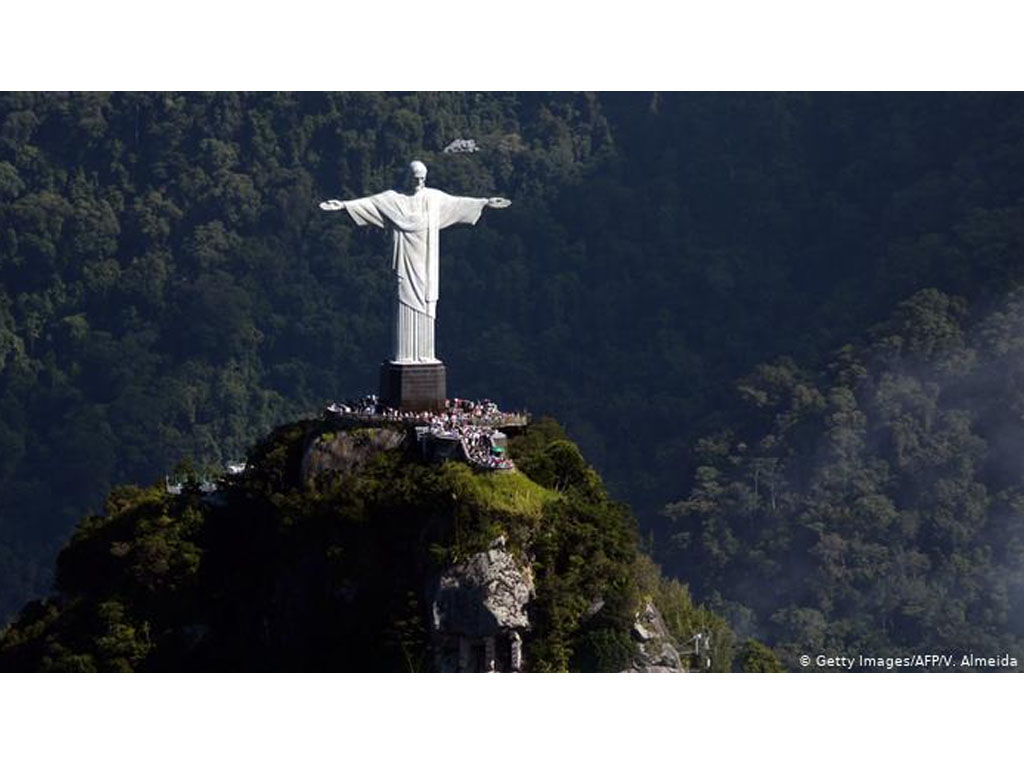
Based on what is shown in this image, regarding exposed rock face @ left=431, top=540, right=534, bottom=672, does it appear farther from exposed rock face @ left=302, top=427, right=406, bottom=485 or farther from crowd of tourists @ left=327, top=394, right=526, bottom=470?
exposed rock face @ left=302, top=427, right=406, bottom=485

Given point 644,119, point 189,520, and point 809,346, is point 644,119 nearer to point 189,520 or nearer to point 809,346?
point 809,346

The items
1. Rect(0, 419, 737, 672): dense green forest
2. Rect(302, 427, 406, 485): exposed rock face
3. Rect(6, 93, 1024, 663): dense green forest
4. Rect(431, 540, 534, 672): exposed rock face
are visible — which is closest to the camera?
Rect(431, 540, 534, 672): exposed rock face

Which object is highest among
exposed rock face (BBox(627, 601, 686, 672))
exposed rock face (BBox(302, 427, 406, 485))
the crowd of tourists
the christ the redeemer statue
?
the christ the redeemer statue

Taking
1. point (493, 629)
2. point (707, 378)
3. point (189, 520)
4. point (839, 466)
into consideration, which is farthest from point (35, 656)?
point (707, 378)

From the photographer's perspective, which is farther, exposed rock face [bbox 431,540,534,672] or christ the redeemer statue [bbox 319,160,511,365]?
christ the redeemer statue [bbox 319,160,511,365]

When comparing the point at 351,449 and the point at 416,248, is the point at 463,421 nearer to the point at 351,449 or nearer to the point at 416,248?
the point at 351,449

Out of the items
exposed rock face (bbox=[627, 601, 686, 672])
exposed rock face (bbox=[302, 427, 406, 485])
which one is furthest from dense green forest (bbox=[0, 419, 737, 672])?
exposed rock face (bbox=[627, 601, 686, 672])

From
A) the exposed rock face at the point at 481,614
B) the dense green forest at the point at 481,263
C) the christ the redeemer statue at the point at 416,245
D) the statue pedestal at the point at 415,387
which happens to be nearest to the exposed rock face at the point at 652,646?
the exposed rock face at the point at 481,614
